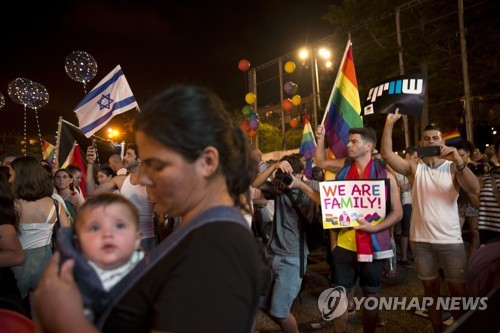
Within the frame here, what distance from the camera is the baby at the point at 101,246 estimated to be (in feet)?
4.59

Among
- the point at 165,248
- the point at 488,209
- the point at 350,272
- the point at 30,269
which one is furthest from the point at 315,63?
the point at 165,248

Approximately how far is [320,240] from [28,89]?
8534mm

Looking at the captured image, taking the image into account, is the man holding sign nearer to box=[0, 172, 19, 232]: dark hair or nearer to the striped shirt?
the striped shirt

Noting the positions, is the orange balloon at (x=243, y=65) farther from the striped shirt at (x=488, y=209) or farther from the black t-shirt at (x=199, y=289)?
the black t-shirt at (x=199, y=289)

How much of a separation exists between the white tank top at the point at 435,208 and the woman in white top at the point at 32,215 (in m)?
4.08

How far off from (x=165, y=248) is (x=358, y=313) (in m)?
4.91

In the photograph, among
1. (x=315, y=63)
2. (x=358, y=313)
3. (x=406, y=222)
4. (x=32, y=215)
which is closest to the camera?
(x=32, y=215)

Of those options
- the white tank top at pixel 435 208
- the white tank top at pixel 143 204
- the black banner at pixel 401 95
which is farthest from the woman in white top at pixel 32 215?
the white tank top at pixel 435 208

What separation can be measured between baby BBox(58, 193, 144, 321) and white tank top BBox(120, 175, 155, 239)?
320cm

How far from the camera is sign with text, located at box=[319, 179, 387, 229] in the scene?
4.43 meters

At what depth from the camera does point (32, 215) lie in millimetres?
4148

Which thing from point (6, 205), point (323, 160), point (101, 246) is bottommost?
point (101, 246)

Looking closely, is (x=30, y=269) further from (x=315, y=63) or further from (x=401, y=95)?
(x=315, y=63)

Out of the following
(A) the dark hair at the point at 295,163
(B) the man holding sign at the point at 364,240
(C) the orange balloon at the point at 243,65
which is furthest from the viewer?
(C) the orange balloon at the point at 243,65
